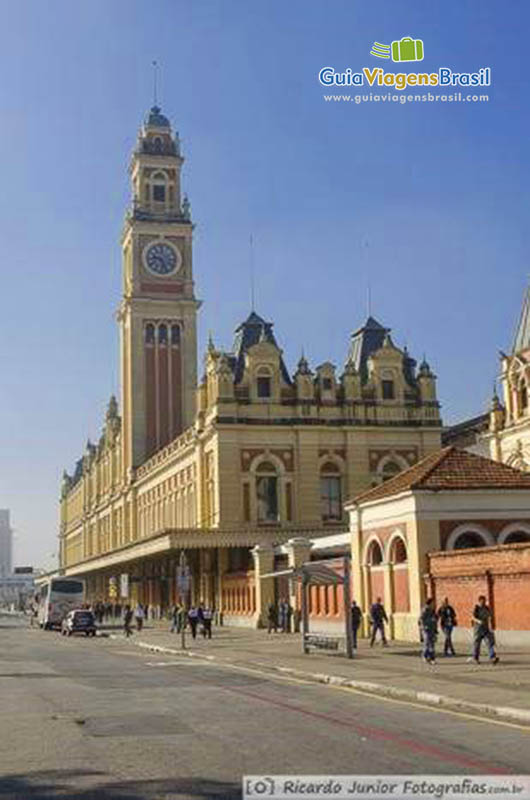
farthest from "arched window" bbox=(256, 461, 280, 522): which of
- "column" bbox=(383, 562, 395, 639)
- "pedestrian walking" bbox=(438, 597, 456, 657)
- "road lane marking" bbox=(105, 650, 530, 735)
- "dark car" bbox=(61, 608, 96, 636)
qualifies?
"pedestrian walking" bbox=(438, 597, 456, 657)

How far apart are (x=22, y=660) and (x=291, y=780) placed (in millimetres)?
26689

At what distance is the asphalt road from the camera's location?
11453 mm

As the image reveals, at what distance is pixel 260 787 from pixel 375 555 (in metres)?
30.1

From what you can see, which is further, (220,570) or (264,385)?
(264,385)

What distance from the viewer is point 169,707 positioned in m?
18.7

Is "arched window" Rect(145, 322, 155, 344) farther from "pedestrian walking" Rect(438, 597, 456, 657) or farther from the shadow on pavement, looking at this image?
the shadow on pavement

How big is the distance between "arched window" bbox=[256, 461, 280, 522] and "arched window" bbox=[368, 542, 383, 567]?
1014 inches

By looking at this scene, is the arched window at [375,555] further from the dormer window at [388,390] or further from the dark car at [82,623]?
the dormer window at [388,390]

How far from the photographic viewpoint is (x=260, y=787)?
1051cm

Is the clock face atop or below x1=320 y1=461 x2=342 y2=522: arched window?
atop

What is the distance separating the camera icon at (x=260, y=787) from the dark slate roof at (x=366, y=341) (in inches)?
2413

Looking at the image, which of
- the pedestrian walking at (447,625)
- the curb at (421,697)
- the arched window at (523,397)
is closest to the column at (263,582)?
the arched window at (523,397)

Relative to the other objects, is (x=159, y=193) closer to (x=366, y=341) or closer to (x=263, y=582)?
(x=366, y=341)

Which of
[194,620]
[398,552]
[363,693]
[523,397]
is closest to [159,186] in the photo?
[523,397]
